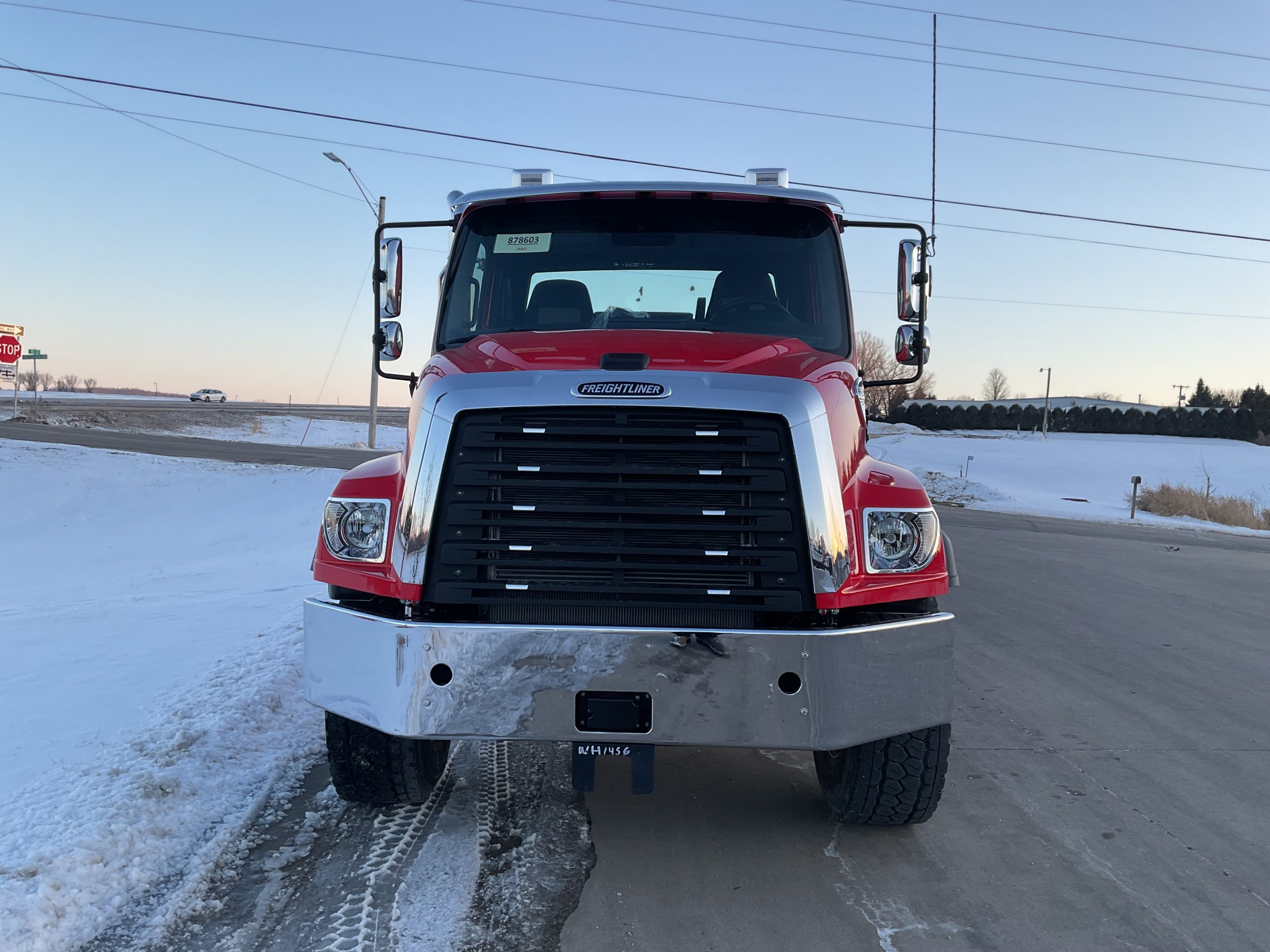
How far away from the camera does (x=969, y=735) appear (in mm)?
5109

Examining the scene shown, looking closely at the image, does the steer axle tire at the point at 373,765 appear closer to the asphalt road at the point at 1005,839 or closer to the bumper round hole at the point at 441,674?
the bumper round hole at the point at 441,674

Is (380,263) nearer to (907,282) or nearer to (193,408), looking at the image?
(907,282)

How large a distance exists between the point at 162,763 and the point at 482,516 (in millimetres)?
1933

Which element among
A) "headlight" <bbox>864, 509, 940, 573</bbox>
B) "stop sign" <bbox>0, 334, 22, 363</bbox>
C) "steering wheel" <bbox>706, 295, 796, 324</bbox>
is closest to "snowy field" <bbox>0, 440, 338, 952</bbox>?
"headlight" <bbox>864, 509, 940, 573</bbox>

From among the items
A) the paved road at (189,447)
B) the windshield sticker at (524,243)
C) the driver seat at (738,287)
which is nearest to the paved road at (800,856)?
the driver seat at (738,287)

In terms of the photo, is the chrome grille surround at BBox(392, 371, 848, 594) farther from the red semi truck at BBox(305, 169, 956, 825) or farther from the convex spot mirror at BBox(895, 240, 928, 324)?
the convex spot mirror at BBox(895, 240, 928, 324)

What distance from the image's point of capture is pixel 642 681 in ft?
10.00

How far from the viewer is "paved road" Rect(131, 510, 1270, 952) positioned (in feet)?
9.61

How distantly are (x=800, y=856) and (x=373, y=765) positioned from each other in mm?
1675

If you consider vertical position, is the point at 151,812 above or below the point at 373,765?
below

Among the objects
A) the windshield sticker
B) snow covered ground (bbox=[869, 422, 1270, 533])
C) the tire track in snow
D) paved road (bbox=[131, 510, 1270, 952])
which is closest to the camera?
the tire track in snow

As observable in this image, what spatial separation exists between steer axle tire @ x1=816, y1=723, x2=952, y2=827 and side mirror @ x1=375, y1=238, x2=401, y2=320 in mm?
3123

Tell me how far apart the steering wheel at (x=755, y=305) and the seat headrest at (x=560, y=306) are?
1.96 ft

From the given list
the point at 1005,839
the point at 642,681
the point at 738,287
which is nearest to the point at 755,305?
the point at 738,287
